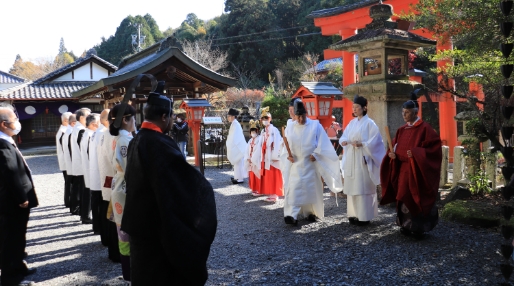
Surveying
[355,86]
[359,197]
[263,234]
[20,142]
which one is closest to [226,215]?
[263,234]

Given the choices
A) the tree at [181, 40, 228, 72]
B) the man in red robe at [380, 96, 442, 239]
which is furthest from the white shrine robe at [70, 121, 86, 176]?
the tree at [181, 40, 228, 72]

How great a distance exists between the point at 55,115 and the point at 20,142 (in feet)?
8.37

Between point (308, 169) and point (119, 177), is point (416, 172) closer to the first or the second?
point (308, 169)

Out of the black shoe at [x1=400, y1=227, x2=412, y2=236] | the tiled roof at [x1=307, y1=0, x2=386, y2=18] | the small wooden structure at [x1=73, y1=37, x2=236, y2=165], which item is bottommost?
the black shoe at [x1=400, y1=227, x2=412, y2=236]

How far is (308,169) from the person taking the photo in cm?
661

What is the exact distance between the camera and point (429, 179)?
5.29 meters

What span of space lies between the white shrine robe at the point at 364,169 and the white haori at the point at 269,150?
8.62 feet

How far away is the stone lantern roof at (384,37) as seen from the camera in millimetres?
7309

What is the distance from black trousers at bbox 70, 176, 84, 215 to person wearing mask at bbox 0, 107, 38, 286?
2.93m

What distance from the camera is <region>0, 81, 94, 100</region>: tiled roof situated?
23.3m

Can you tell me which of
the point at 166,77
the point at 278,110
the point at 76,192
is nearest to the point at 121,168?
the point at 76,192

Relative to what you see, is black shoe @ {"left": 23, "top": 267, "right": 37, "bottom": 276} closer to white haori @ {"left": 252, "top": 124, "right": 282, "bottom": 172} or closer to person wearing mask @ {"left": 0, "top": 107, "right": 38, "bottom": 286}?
person wearing mask @ {"left": 0, "top": 107, "right": 38, "bottom": 286}

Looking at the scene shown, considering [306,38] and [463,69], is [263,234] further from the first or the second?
[306,38]

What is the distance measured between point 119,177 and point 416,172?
11.9ft
